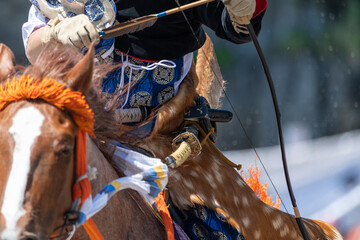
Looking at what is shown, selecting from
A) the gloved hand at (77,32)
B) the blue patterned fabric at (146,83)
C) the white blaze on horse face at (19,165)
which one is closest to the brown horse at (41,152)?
the white blaze on horse face at (19,165)

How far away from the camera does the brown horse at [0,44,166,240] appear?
1315 mm

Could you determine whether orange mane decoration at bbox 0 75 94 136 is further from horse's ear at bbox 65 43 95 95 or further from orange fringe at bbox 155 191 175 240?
orange fringe at bbox 155 191 175 240

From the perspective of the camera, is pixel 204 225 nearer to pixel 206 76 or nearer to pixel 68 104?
pixel 68 104

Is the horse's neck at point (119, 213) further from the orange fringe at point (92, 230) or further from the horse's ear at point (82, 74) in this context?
the horse's ear at point (82, 74)

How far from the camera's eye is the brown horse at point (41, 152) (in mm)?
1315

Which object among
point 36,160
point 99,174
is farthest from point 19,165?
point 99,174

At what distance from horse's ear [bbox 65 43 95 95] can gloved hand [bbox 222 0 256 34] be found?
2.18 feet

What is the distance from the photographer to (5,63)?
1590mm

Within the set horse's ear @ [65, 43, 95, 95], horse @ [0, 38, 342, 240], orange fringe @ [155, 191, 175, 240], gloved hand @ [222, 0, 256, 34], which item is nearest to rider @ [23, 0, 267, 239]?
gloved hand @ [222, 0, 256, 34]

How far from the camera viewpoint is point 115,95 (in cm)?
178

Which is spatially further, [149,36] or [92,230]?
[149,36]

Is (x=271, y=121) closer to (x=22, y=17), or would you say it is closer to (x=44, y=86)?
(x=22, y=17)

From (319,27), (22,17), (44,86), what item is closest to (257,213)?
(44,86)

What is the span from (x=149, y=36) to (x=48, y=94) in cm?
87
